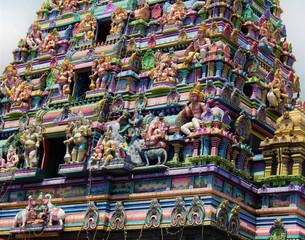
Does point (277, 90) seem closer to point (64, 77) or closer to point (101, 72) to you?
point (101, 72)

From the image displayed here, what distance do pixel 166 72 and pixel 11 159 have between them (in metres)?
7.29

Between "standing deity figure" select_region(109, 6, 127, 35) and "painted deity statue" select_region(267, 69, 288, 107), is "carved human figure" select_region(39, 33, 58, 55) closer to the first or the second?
"standing deity figure" select_region(109, 6, 127, 35)

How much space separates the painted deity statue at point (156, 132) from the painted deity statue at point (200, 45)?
117 inches

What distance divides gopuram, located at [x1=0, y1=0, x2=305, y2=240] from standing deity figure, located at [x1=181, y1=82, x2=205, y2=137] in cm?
5

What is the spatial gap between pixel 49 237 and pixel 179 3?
429 inches

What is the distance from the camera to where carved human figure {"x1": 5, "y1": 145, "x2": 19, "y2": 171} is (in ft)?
104

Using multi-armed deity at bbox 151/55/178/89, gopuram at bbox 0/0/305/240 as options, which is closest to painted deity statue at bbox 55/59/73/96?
gopuram at bbox 0/0/305/240

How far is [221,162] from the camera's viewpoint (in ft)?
88.0

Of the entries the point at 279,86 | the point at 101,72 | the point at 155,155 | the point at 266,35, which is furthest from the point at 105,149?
the point at 266,35

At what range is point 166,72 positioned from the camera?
30.4 m

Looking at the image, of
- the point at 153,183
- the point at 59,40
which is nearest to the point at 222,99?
the point at 153,183

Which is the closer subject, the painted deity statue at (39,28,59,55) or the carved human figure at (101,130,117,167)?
the carved human figure at (101,130,117,167)

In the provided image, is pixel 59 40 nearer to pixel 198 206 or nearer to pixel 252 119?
pixel 252 119

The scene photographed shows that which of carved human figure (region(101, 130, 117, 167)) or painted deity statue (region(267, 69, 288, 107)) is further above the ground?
painted deity statue (region(267, 69, 288, 107))
